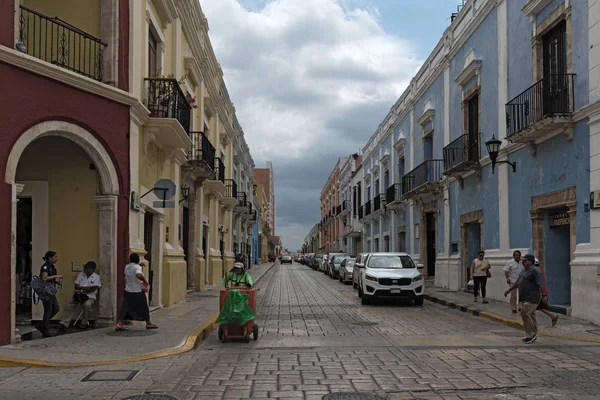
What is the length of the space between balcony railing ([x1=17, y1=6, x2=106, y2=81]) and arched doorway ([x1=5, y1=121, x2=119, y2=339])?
5.03 ft

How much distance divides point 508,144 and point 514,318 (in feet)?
18.7

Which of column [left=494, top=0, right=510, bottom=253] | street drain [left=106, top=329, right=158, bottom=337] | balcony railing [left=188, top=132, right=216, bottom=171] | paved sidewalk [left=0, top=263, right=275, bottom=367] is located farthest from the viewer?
balcony railing [left=188, top=132, right=216, bottom=171]

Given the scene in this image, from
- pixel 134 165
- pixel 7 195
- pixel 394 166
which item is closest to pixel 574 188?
pixel 134 165

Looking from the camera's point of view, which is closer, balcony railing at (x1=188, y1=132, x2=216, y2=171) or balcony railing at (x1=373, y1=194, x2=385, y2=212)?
balcony railing at (x1=188, y1=132, x2=216, y2=171)

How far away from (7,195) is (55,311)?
2364mm

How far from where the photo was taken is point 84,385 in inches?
270

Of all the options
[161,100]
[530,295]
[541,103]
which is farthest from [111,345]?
[541,103]

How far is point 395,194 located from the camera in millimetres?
31469

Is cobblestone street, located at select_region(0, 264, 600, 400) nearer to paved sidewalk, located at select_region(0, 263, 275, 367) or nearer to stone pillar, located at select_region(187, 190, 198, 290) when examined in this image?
paved sidewalk, located at select_region(0, 263, 275, 367)

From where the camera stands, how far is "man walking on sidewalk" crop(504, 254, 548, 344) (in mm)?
9977

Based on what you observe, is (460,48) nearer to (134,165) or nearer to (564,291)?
(564,291)

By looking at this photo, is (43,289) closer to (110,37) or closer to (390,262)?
(110,37)

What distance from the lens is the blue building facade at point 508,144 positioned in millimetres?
12969

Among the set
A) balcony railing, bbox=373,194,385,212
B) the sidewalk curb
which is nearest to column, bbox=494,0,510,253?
the sidewalk curb
